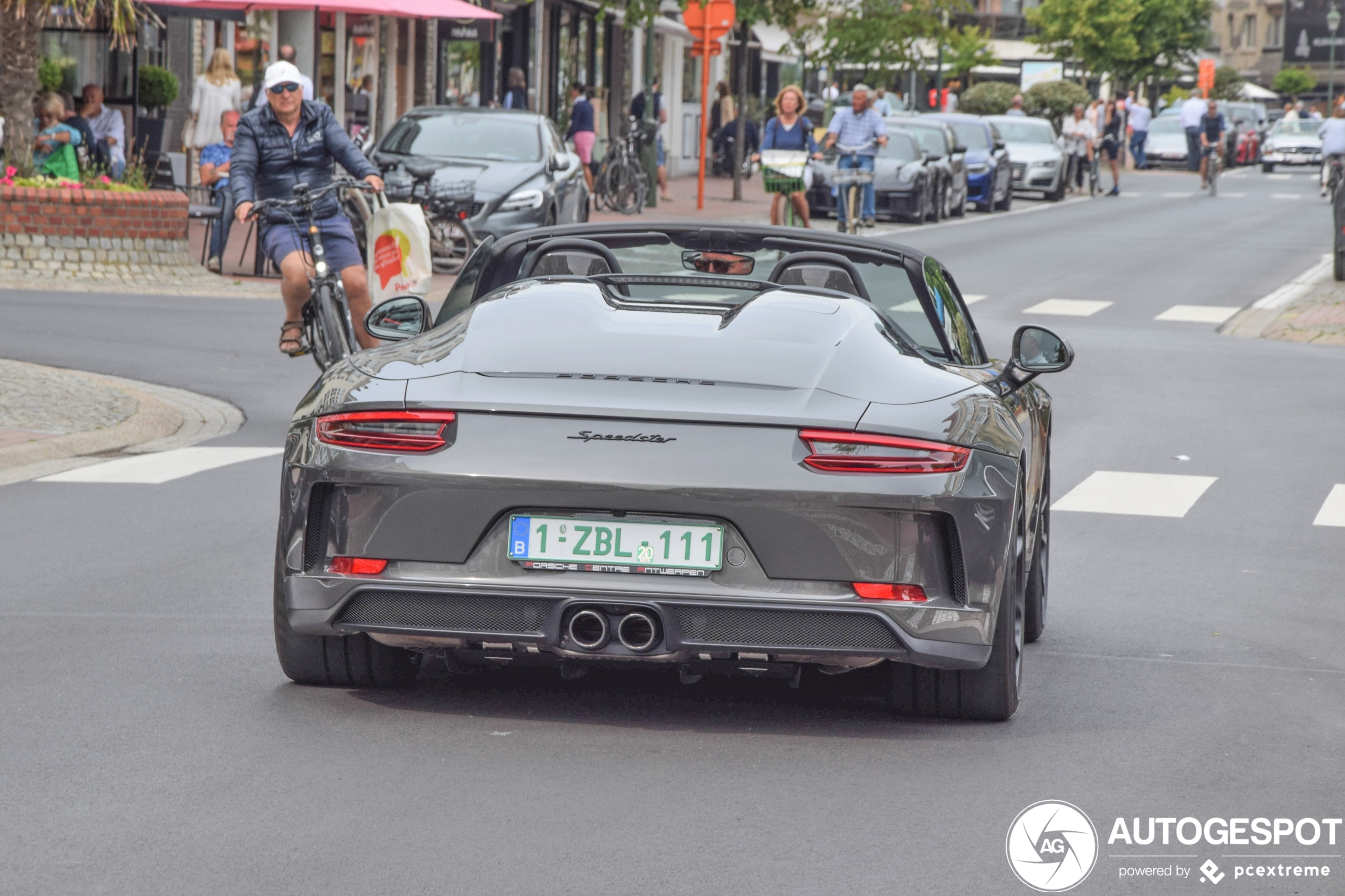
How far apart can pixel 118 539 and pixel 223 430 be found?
11.4 ft

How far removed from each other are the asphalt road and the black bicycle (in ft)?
6.39

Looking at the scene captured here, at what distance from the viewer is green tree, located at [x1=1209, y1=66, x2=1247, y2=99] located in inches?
3932

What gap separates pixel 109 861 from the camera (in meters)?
4.12

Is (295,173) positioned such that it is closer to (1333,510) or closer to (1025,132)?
(1333,510)

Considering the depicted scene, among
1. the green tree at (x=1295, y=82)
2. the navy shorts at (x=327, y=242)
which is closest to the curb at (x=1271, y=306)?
the navy shorts at (x=327, y=242)

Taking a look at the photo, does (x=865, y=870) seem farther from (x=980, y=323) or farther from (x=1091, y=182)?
(x=1091, y=182)

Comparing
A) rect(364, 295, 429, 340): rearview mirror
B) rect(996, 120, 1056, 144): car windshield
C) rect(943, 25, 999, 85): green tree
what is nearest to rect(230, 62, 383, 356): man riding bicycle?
rect(364, 295, 429, 340): rearview mirror

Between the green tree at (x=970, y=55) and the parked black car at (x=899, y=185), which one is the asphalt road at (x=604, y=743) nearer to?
the parked black car at (x=899, y=185)

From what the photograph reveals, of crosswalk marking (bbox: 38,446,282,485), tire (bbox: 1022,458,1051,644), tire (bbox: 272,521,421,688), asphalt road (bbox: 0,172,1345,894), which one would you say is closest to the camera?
asphalt road (bbox: 0,172,1345,894)

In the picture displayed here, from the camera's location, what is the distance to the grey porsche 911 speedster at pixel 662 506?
481 cm

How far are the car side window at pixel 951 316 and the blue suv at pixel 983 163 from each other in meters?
31.0

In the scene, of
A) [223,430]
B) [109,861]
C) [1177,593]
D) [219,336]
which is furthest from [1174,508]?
[219,336]

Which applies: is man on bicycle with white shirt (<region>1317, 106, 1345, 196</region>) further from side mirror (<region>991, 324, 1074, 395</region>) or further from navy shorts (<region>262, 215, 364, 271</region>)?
side mirror (<region>991, 324, 1074, 395</region>)

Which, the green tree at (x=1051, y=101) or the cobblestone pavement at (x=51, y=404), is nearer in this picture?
the cobblestone pavement at (x=51, y=404)
